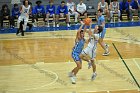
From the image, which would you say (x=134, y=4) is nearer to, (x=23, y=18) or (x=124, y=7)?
(x=124, y=7)

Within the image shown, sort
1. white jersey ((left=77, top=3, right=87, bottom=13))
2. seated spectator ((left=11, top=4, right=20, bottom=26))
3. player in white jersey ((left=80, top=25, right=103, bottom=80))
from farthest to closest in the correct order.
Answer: white jersey ((left=77, top=3, right=87, bottom=13))
seated spectator ((left=11, top=4, right=20, bottom=26))
player in white jersey ((left=80, top=25, right=103, bottom=80))

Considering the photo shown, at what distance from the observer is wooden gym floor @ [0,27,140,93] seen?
39.1ft

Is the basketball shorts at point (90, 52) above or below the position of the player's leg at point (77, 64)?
above

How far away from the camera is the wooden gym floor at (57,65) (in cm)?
1192

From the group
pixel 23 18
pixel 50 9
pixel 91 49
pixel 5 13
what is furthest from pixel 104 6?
pixel 91 49

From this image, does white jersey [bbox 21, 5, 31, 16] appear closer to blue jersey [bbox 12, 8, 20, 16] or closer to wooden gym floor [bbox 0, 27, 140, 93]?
wooden gym floor [bbox 0, 27, 140, 93]

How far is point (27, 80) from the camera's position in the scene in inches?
506

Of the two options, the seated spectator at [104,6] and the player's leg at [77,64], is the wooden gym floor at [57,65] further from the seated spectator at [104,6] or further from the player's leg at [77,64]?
the seated spectator at [104,6]

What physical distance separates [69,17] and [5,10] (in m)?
4.30

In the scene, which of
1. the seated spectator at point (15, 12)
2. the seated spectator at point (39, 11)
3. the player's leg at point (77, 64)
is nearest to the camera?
the player's leg at point (77, 64)

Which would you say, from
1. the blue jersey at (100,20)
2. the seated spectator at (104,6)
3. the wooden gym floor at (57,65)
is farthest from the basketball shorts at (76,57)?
the seated spectator at (104,6)

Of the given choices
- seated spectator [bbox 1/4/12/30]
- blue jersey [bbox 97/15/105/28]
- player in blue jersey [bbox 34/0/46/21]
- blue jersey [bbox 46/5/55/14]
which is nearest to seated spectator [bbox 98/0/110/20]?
blue jersey [bbox 46/5/55/14]

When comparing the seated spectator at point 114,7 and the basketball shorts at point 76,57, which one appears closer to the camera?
the basketball shorts at point 76,57

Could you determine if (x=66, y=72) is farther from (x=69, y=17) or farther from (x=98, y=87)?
(x=69, y=17)
